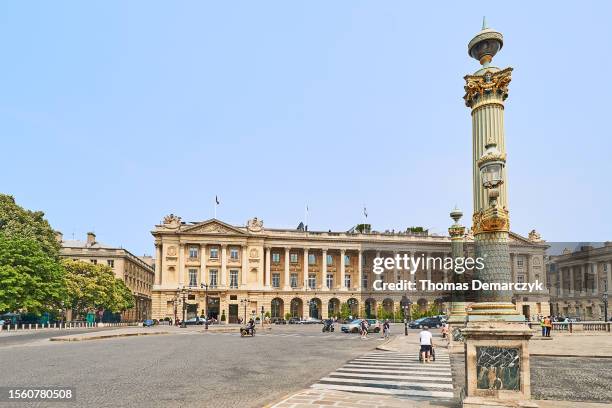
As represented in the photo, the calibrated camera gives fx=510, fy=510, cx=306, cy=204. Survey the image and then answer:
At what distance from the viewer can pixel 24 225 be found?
59.8 metres

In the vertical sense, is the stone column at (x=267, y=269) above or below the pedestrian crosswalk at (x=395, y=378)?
above

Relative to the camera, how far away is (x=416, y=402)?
11.3 meters

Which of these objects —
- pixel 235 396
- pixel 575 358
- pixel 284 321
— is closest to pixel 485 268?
pixel 235 396

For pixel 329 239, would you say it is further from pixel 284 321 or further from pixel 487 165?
pixel 487 165

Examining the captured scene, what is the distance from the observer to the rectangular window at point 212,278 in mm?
91875

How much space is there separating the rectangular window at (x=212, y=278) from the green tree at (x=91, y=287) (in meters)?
18.9

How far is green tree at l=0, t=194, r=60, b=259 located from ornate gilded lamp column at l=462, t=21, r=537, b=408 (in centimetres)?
5498

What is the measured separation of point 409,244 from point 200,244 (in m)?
40.2

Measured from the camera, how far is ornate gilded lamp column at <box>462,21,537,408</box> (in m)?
9.80

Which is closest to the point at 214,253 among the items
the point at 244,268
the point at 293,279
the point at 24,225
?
the point at 244,268

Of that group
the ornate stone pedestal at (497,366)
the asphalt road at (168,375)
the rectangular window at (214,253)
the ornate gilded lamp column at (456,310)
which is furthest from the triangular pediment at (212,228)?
the ornate stone pedestal at (497,366)

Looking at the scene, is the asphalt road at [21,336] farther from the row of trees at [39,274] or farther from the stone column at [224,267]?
the stone column at [224,267]

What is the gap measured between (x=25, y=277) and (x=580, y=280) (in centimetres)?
9680

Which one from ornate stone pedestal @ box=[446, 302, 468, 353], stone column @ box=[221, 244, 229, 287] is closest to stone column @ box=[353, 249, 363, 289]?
stone column @ box=[221, 244, 229, 287]
